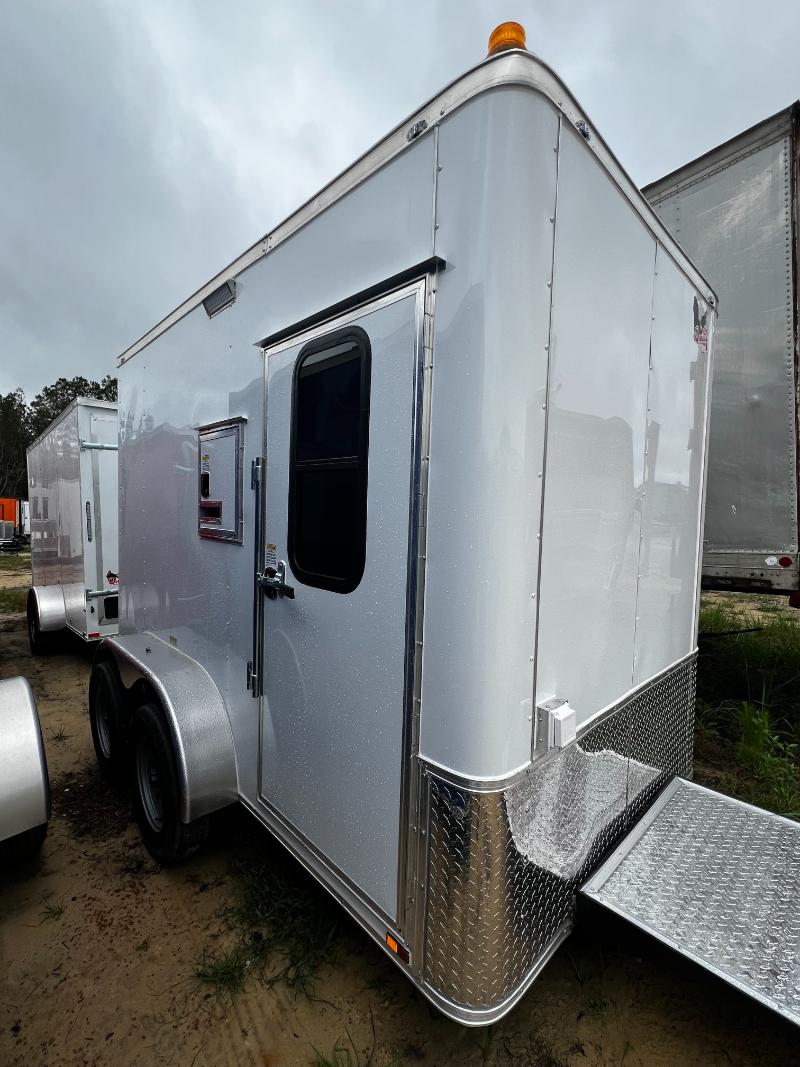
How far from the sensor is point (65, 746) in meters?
4.18

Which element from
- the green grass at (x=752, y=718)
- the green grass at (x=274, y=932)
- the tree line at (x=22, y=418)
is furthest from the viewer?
the tree line at (x=22, y=418)

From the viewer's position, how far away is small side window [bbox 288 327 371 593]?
1.84 meters

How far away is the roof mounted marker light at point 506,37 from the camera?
1470 mm

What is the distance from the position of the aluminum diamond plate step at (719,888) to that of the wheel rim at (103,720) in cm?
299

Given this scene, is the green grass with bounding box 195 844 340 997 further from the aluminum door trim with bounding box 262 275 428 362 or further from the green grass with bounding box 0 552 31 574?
the green grass with bounding box 0 552 31 574

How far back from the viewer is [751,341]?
350 centimetres

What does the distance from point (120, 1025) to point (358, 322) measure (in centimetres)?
263

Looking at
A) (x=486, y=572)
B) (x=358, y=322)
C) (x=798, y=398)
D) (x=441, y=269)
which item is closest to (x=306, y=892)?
(x=486, y=572)

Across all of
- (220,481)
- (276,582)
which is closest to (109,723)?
(220,481)

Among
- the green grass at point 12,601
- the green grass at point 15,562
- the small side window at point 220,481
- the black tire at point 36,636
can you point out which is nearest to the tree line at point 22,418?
the green grass at point 15,562

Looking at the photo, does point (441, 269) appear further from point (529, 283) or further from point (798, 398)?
point (798, 398)

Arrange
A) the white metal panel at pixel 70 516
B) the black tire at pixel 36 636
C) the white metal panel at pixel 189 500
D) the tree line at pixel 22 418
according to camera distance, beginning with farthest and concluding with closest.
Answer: the tree line at pixel 22 418, the black tire at pixel 36 636, the white metal panel at pixel 70 516, the white metal panel at pixel 189 500

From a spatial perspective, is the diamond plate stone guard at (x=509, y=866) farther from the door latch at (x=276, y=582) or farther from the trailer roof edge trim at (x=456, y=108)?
the trailer roof edge trim at (x=456, y=108)

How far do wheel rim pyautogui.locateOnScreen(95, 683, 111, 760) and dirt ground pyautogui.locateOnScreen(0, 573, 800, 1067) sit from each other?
957mm
